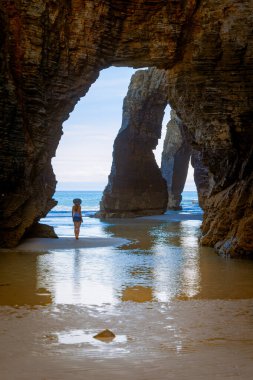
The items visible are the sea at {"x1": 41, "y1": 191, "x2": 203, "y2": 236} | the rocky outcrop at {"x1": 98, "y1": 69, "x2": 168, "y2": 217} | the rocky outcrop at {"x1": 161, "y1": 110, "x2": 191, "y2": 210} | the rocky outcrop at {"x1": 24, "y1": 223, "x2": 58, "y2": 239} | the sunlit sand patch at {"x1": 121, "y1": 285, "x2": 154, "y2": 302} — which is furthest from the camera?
the rocky outcrop at {"x1": 161, "y1": 110, "x2": 191, "y2": 210}

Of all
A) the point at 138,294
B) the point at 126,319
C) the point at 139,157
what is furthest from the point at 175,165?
the point at 126,319

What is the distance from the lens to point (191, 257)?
13.1 m

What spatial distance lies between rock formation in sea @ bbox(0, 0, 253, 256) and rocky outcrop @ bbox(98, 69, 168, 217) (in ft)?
69.3

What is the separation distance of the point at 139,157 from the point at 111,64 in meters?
22.4

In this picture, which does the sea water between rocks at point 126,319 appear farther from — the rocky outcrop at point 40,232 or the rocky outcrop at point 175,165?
the rocky outcrop at point 175,165

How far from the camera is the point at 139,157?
39.0m

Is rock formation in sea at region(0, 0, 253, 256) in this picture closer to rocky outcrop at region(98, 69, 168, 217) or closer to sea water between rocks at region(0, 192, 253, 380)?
sea water between rocks at region(0, 192, 253, 380)

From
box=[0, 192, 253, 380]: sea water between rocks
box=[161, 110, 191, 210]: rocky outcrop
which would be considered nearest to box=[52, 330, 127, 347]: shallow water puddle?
box=[0, 192, 253, 380]: sea water between rocks

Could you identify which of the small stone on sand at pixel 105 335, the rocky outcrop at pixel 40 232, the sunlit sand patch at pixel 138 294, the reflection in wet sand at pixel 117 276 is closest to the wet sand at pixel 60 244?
the reflection in wet sand at pixel 117 276

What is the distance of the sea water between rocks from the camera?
436cm

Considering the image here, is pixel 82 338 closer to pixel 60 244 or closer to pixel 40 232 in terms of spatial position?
pixel 60 244

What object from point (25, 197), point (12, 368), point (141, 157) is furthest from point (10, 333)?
point (141, 157)

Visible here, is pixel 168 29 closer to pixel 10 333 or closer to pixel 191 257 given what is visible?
pixel 191 257

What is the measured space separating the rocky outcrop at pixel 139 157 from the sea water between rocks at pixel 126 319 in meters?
26.1
